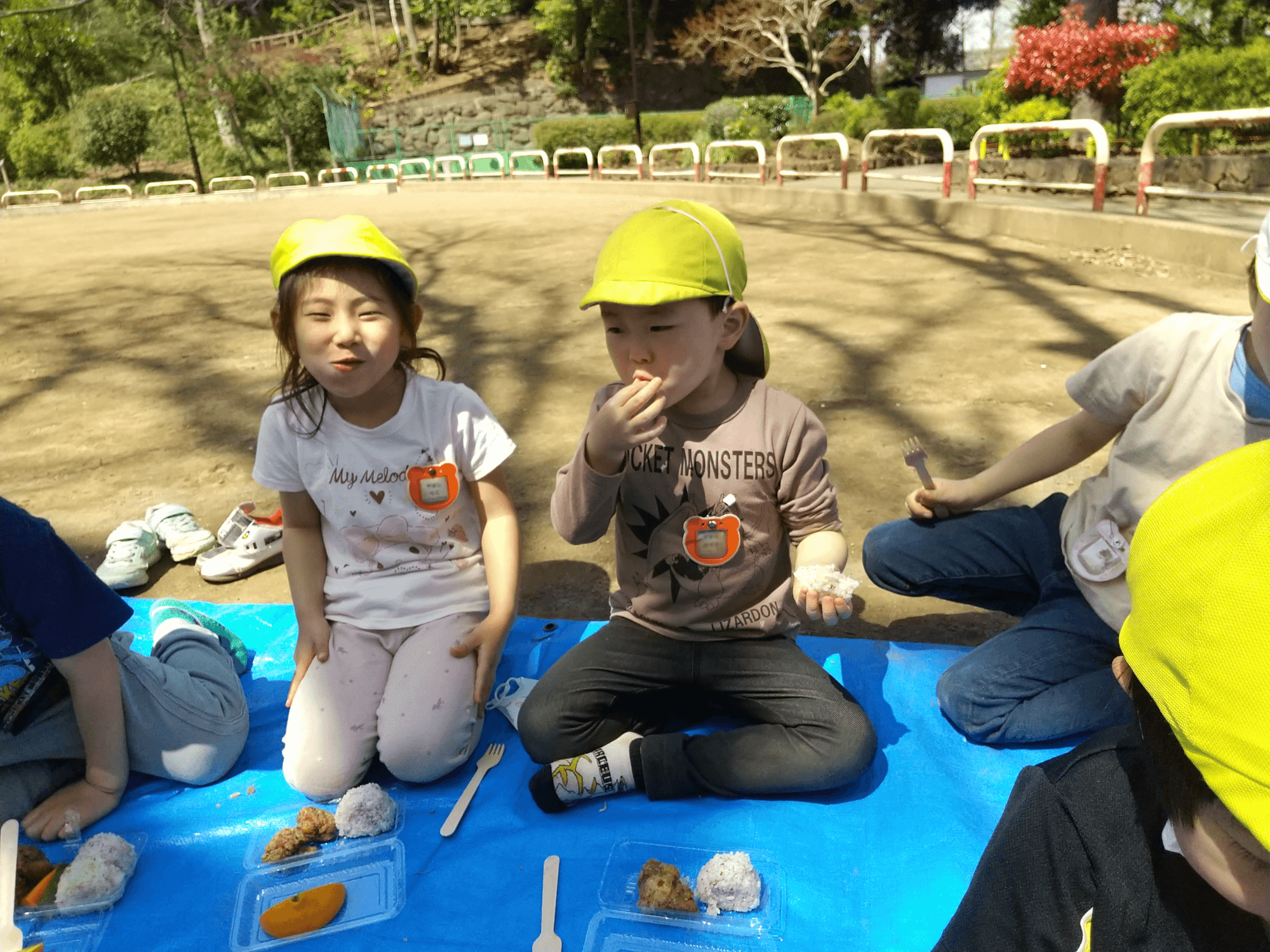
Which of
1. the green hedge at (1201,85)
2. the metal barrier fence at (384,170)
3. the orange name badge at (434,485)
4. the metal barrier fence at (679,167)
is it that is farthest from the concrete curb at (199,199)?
the orange name badge at (434,485)

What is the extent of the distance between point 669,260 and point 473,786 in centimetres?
120

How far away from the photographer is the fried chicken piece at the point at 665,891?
161 centimetres

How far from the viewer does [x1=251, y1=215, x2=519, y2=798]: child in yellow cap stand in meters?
1.98

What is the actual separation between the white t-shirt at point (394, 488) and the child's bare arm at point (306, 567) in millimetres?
30

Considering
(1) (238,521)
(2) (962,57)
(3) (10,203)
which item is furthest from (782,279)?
(2) (962,57)

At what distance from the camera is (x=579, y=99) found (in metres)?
34.3

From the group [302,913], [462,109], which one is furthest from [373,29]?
[302,913]

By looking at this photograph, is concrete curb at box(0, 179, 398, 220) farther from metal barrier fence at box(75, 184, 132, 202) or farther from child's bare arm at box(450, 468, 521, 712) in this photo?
child's bare arm at box(450, 468, 521, 712)

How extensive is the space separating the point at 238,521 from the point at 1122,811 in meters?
2.84

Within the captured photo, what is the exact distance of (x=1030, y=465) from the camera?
214 centimetres

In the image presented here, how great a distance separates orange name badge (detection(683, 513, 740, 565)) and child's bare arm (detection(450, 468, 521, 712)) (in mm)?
479

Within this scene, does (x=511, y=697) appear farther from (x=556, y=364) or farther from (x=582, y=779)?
(x=556, y=364)

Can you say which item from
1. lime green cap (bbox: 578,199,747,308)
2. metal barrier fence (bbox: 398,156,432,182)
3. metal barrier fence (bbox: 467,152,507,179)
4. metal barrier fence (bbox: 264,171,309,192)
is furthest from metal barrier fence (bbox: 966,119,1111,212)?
metal barrier fence (bbox: 264,171,309,192)

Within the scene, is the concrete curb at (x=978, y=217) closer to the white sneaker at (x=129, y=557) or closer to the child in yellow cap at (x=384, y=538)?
the child in yellow cap at (x=384, y=538)
